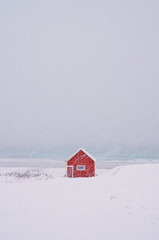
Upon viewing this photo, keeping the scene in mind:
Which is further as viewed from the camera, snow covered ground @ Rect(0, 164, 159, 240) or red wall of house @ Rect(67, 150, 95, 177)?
red wall of house @ Rect(67, 150, 95, 177)

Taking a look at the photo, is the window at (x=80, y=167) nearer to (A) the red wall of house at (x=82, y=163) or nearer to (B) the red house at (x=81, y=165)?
(B) the red house at (x=81, y=165)

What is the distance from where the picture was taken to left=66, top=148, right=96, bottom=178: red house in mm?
28875

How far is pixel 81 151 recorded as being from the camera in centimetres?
2939

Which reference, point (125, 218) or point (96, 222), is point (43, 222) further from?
point (125, 218)

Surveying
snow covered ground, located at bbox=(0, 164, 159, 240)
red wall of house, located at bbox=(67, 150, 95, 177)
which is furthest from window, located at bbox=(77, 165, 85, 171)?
snow covered ground, located at bbox=(0, 164, 159, 240)

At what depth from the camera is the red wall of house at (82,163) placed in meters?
28.9

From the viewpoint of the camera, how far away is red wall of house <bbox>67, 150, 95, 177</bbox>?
28859mm

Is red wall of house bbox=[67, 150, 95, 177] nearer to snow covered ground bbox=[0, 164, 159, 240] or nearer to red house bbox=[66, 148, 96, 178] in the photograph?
red house bbox=[66, 148, 96, 178]

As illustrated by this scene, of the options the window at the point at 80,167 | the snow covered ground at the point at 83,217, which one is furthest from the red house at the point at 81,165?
the snow covered ground at the point at 83,217

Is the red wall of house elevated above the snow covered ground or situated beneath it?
elevated above

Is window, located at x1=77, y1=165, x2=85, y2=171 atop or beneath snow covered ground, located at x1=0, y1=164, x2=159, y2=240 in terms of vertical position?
atop

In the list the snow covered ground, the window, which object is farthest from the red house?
the snow covered ground

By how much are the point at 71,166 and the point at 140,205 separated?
917 inches

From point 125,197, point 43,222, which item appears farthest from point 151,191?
point 43,222
